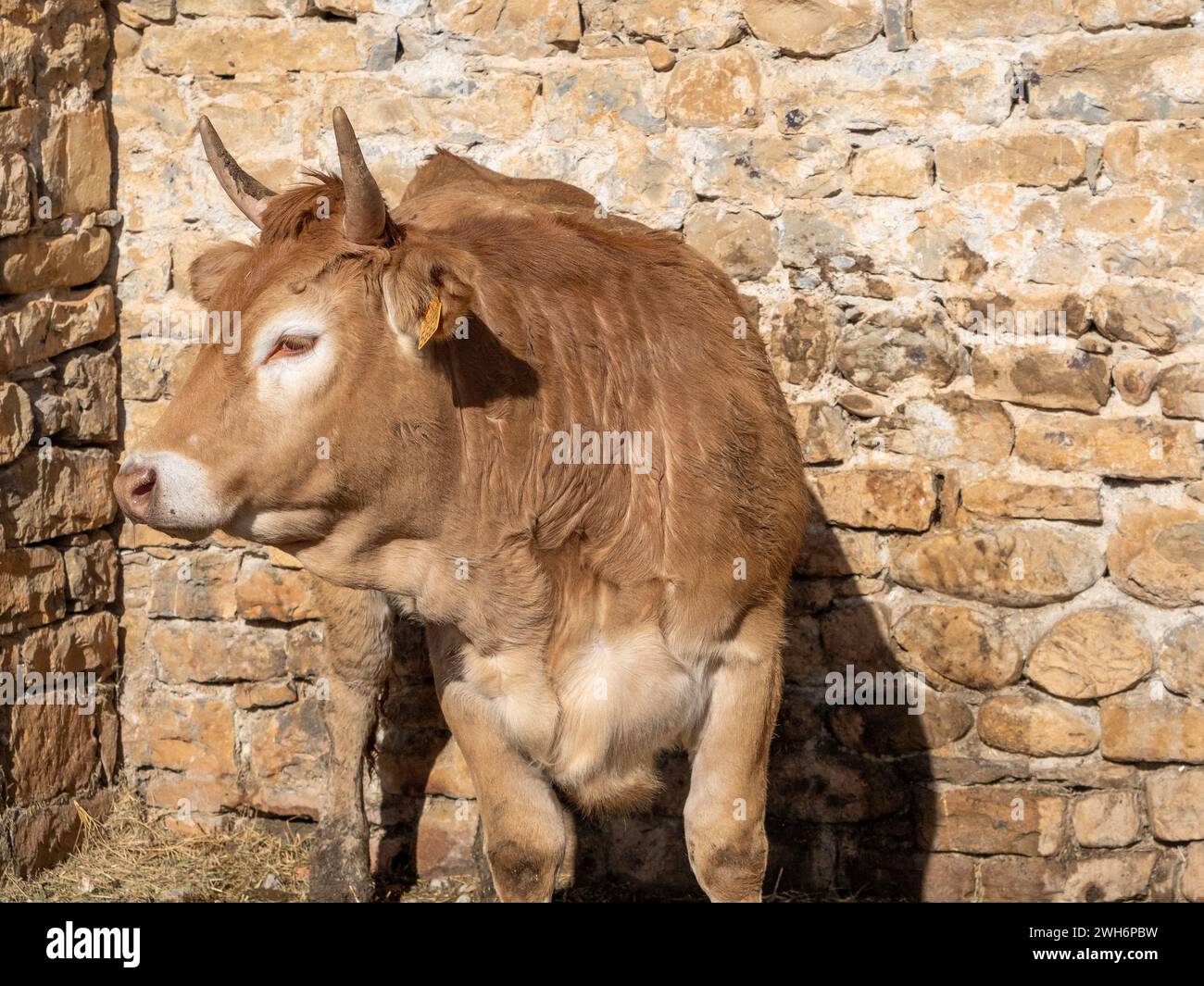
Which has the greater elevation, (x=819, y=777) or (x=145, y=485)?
(x=145, y=485)

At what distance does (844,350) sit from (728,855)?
1.59 metres

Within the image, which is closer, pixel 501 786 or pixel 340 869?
pixel 501 786

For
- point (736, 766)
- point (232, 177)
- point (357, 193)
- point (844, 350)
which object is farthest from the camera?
point (844, 350)

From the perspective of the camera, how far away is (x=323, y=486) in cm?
308

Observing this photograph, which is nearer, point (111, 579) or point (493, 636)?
point (493, 636)

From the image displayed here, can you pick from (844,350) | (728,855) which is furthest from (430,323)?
(844,350)

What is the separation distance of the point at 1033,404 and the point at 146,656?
2978mm

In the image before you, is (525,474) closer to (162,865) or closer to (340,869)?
(340,869)

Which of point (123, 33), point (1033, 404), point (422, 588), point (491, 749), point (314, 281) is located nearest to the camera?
point (314, 281)

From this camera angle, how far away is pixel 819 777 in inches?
177

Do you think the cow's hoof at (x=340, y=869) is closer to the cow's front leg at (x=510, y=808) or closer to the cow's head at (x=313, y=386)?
the cow's front leg at (x=510, y=808)

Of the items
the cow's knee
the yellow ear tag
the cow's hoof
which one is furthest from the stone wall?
the cow's knee
